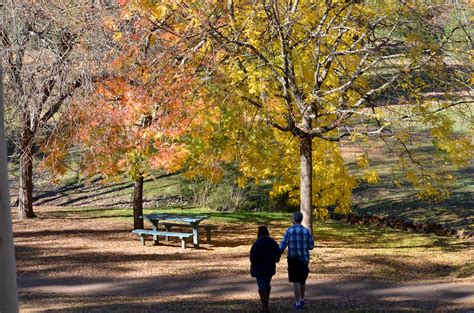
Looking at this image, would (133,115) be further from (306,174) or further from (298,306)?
(298,306)

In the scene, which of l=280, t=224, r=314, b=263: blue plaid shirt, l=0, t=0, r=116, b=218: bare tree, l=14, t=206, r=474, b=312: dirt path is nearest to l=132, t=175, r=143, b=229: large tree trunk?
l=14, t=206, r=474, b=312: dirt path

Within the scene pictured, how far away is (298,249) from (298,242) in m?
0.10

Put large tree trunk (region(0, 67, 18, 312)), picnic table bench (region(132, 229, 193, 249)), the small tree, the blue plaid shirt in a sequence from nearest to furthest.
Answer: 1. large tree trunk (region(0, 67, 18, 312))
2. the blue plaid shirt
3. the small tree
4. picnic table bench (region(132, 229, 193, 249))

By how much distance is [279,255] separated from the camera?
393 inches

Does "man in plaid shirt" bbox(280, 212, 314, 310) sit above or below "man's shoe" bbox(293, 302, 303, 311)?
above

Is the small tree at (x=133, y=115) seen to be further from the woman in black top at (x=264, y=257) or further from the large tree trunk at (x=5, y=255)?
the large tree trunk at (x=5, y=255)

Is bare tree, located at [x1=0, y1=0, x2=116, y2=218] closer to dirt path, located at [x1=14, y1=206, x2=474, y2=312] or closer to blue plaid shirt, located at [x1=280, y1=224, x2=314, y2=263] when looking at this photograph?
dirt path, located at [x1=14, y1=206, x2=474, y2=312]

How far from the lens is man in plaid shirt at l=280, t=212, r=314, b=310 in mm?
10102

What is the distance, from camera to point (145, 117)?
1630 cm

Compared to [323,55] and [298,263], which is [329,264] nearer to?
Result: [323,55]

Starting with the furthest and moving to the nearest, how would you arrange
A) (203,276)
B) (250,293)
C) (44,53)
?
1. (44,53)
2. (203,276)
3. (250,293)

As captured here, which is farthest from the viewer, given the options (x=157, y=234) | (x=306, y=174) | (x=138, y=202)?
(x=138, y=202)

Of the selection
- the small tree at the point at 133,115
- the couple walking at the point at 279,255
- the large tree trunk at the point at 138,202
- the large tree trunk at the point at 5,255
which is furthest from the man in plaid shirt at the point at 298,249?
the large tree trunk at the point at 138,202

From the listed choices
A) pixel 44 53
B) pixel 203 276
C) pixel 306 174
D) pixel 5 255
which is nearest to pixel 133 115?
pixel 44 53
